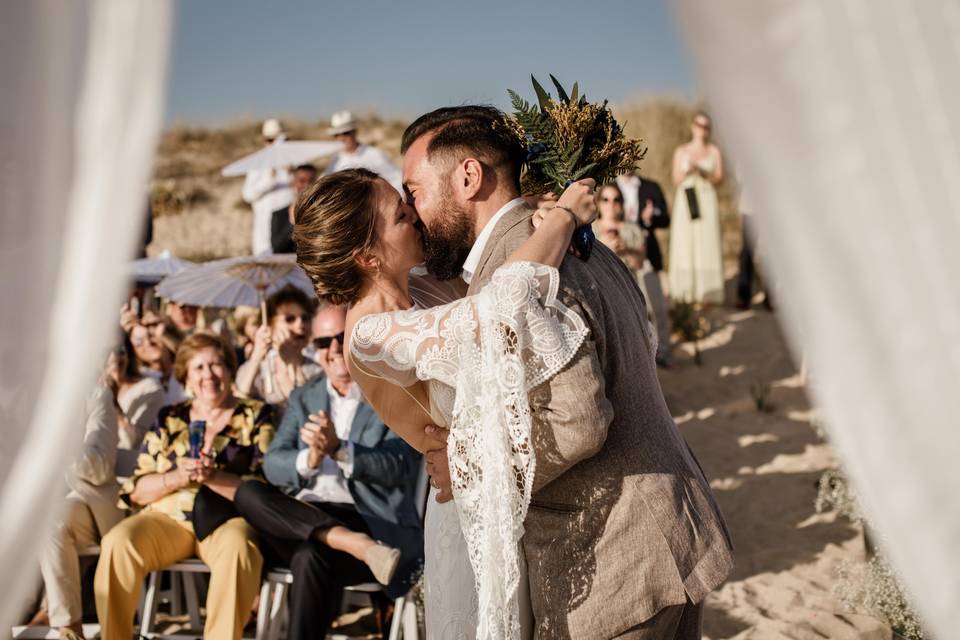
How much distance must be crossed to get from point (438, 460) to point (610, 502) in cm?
51

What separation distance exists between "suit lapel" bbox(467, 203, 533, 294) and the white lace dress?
0.16 m

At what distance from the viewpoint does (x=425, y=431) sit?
2.72 m

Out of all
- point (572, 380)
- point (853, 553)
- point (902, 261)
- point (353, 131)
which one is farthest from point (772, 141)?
point (353, 131)

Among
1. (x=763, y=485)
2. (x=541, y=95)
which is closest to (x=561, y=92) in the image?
(x=541, y=95)

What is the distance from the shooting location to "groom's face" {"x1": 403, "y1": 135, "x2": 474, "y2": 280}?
269 cm

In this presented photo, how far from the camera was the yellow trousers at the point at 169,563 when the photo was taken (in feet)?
16.4

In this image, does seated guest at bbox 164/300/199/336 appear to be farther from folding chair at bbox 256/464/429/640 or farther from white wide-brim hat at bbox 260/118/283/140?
folding chair at bbox 256/464/429/640

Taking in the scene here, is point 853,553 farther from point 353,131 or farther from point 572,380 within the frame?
point 353,131

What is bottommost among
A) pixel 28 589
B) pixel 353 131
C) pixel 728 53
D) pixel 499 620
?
pixel 499 620

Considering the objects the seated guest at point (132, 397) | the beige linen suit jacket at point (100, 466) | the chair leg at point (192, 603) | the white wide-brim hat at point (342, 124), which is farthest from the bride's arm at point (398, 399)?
the white wide-brim hat at point (342, 124)

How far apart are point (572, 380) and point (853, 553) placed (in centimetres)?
531

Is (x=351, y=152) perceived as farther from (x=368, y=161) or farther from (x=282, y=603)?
(x=282, y=603)

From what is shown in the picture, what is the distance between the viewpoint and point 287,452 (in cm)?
534

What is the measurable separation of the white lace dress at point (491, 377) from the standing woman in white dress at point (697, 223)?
9.49 meters
